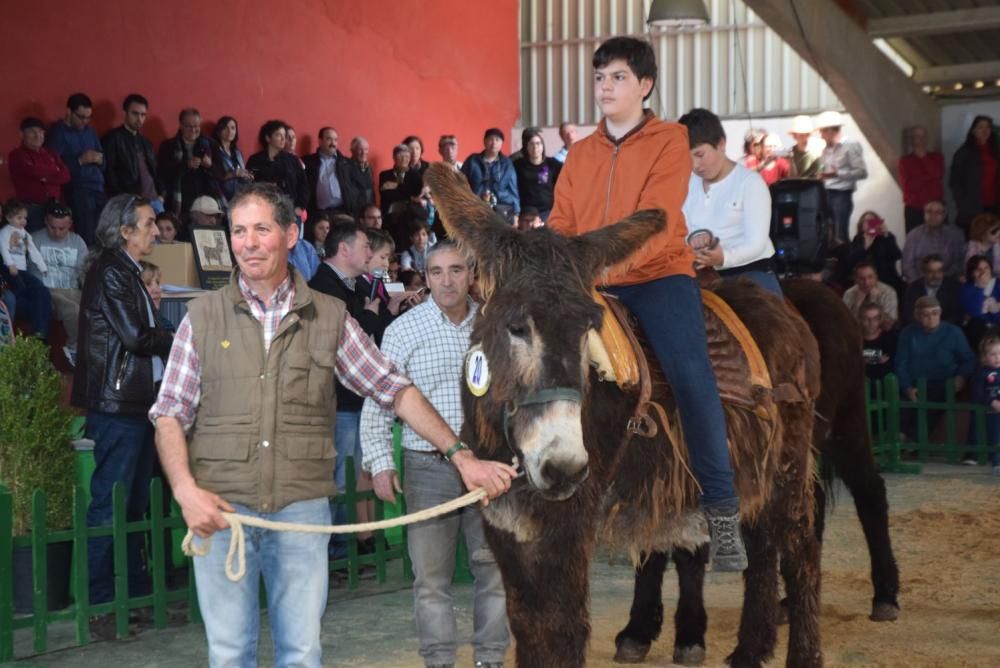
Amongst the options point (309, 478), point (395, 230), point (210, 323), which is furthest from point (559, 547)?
point (395, 230)

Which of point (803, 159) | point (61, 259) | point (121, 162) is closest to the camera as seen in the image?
point (61, 259)

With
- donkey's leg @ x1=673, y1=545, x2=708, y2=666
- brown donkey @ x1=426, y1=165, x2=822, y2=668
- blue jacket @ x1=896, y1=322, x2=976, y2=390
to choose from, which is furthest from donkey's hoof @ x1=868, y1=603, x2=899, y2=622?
blue jacket @ x1=896, y1=322, x2=976, y2=390

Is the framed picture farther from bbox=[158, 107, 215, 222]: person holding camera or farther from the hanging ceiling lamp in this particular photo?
the hanging ceiling lamp

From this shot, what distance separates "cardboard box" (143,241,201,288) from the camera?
36.0ft

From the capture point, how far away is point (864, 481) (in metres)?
7.37

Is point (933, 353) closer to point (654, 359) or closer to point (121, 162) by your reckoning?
point (121, 162)

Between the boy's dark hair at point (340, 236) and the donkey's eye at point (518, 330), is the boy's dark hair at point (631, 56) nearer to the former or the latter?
the donkey's eye at point (518, 330)

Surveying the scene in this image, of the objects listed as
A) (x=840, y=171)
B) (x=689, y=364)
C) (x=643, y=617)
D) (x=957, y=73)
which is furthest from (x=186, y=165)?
(x=957, y=73)

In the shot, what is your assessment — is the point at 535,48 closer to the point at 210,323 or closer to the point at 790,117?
the point at 790,117

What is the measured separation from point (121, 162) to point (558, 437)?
10666 millimetres

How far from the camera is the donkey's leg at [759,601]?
5809mm

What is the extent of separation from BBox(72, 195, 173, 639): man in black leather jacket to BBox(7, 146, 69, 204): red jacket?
5.96 metres

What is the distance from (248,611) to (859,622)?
160 inches

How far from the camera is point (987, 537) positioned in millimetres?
9344
